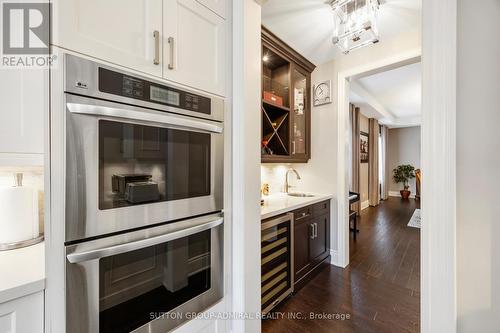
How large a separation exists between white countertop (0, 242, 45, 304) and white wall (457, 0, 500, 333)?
55.6 inches

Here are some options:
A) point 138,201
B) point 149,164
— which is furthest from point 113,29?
point 138,201

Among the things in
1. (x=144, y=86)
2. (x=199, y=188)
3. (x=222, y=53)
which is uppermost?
(x=222, y=53)

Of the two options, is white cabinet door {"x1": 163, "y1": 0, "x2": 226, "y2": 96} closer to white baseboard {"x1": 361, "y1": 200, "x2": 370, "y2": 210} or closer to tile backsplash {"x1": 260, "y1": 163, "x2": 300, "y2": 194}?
tile backsplash {"x1": 260, "y1": 163, "x2": 300, "y2": 194}

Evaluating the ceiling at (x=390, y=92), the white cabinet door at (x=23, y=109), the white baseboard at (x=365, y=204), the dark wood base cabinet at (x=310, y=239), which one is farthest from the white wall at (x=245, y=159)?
the white baseboard at (x=365, y=204)

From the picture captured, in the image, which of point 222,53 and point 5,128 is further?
point 222,53

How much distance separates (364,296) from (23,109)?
2.74 m

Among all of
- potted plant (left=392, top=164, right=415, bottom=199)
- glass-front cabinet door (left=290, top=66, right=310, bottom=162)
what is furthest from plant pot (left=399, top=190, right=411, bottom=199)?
glass-front cabinet door (left=290, top=66, right=310, bottom=162)

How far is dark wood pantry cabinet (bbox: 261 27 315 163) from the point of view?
2.38 metres

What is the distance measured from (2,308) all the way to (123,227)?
357 mm

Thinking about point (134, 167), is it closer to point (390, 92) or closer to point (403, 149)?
point (390, 92)

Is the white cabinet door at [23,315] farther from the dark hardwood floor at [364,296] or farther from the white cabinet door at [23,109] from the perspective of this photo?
the dark hardwood floor at [364,296]

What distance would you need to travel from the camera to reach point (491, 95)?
72cm

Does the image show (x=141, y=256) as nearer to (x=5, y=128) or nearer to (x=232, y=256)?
(x=232, y=256)

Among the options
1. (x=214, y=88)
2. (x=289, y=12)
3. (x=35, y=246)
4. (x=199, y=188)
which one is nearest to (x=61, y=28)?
(x=214, y=88)
